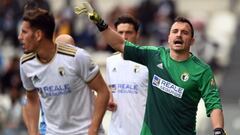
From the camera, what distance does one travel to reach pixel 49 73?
10.4 m

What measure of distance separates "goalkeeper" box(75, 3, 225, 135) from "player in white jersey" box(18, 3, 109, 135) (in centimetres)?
39

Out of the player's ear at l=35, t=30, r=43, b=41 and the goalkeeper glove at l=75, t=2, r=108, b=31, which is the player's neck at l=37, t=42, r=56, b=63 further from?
the goalkeeper glove at l=75, t=2, r=108, b=31

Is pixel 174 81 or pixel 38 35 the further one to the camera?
pixel 38 35

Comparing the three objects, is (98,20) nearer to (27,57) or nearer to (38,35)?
(38,35)

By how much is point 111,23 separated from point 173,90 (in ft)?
43.7

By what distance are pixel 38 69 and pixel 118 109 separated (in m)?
1.69

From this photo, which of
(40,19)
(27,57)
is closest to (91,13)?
(40,19)

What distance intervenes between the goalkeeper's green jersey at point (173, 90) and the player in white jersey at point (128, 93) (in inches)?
57.9

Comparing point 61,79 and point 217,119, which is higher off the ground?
point 61,79

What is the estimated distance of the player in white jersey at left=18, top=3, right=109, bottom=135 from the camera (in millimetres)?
10211

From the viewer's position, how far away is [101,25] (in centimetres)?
1008

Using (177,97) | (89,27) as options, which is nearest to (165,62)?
(177,97)

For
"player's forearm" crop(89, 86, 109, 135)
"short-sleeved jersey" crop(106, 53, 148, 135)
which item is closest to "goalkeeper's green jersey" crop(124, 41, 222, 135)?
"player's forearm" crop(89, 86, 109, 135)

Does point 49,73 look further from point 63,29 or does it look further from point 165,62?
point 63,29
